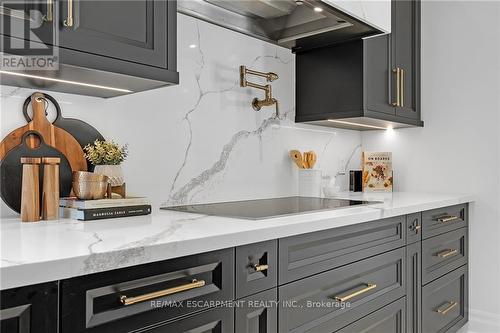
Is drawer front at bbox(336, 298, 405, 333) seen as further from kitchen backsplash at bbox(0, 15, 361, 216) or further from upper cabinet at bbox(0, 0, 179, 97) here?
upper cabinet at bbox(0, 0, 179, 97)

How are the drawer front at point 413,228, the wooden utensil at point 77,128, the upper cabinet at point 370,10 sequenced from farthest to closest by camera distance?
1. the drawer front at point 413,228
2. the upper cabinet at point 370,10
3. the wooden utensil at point 77,128

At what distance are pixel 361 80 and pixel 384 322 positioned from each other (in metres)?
1.26

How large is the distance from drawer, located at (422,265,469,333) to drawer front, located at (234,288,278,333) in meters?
1.22

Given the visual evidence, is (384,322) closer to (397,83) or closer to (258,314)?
(258,314)

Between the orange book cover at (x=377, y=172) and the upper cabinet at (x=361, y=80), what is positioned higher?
the upper cabinet at (x=361, y=80)

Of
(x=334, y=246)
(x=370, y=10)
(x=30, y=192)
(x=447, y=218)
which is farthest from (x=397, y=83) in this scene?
(x=30, y=192)

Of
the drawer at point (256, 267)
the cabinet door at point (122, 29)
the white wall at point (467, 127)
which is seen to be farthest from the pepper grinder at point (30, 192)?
the white wall at point (467, 127)

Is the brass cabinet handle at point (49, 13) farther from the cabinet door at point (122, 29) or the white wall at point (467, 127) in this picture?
the white wall at point (467, 127)

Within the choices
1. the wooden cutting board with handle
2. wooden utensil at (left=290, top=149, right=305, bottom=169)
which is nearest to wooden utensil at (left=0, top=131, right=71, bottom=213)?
the wooden cutting board with handle

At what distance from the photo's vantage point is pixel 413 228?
6.82 feet

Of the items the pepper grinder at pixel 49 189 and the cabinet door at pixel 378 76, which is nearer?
the pepper grinder at pixel 49 189

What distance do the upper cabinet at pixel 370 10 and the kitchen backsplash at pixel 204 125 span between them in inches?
22.5

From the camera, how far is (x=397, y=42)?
2.67 metres

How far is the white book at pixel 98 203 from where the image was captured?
135 centimetres
